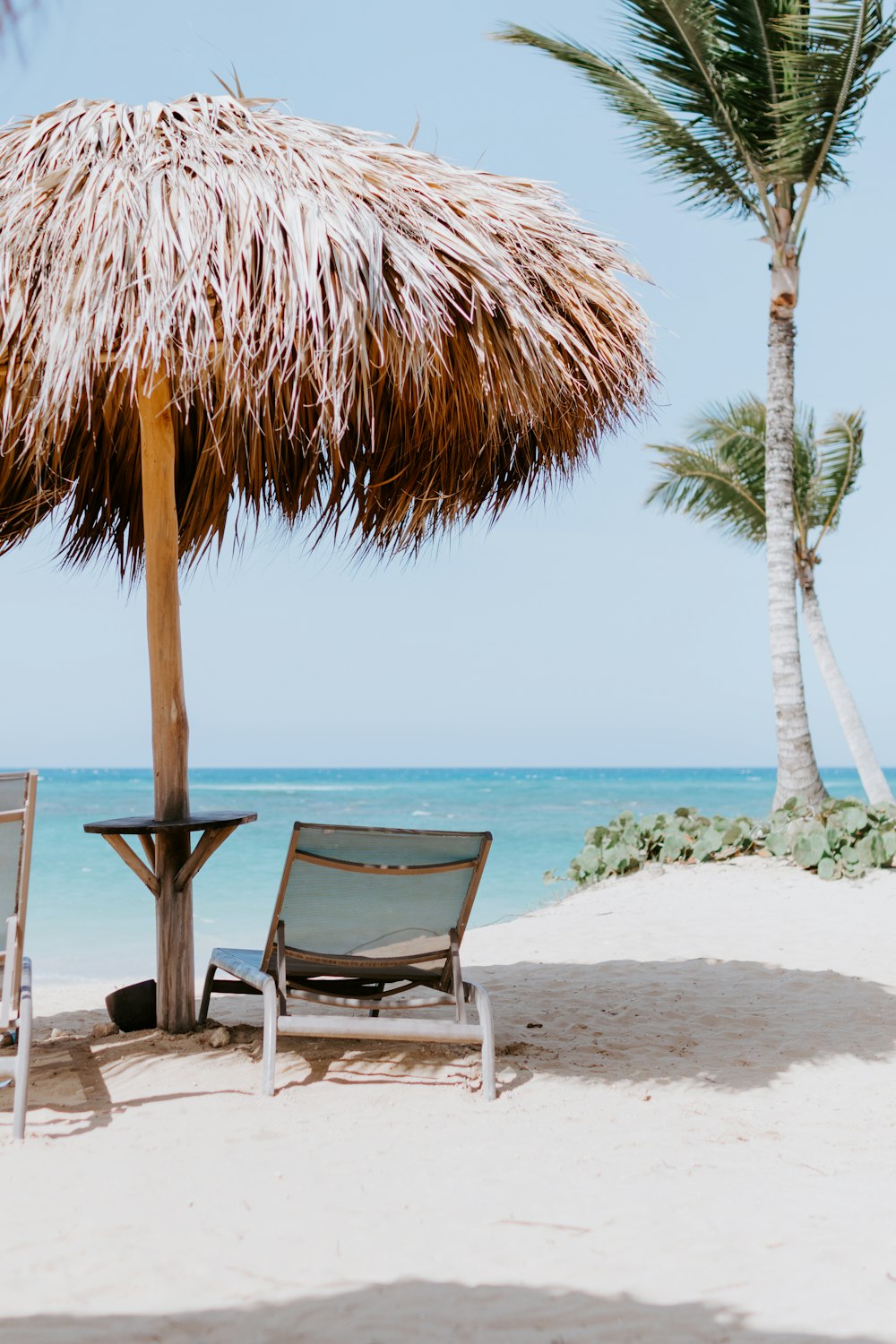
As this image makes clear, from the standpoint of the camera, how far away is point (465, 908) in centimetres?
340

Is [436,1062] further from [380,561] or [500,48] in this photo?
[500,48]

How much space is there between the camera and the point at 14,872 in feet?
9.57

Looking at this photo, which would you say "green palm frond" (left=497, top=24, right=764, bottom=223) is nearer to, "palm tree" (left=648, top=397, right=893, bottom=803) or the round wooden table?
"palm tree" (left=648, top=397, right=893, bottom=803)

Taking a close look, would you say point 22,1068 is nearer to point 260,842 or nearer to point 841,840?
point 841,840

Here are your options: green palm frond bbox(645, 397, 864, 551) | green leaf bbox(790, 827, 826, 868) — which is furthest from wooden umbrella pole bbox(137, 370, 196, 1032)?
green palm frond bbox(645, 397, 864, 551)

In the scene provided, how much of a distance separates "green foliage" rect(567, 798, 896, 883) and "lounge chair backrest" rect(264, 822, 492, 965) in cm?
470

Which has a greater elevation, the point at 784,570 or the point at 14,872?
the point at 784,570

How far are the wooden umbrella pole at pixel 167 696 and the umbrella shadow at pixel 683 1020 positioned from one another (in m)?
1.13

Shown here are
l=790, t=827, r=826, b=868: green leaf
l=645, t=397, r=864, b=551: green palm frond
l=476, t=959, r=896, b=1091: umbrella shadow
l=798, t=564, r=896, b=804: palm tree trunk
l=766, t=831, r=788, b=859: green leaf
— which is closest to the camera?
l=476, t=959, r=896, b=1091: umbrella shadow

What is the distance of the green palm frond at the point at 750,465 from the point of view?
40.2ft

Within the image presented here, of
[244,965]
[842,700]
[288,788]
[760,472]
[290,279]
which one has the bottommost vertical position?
[288,788]

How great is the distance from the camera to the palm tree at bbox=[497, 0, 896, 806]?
8148 millimetres

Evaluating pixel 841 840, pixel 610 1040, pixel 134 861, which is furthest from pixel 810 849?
pixel 134 861

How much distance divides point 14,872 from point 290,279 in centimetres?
178
